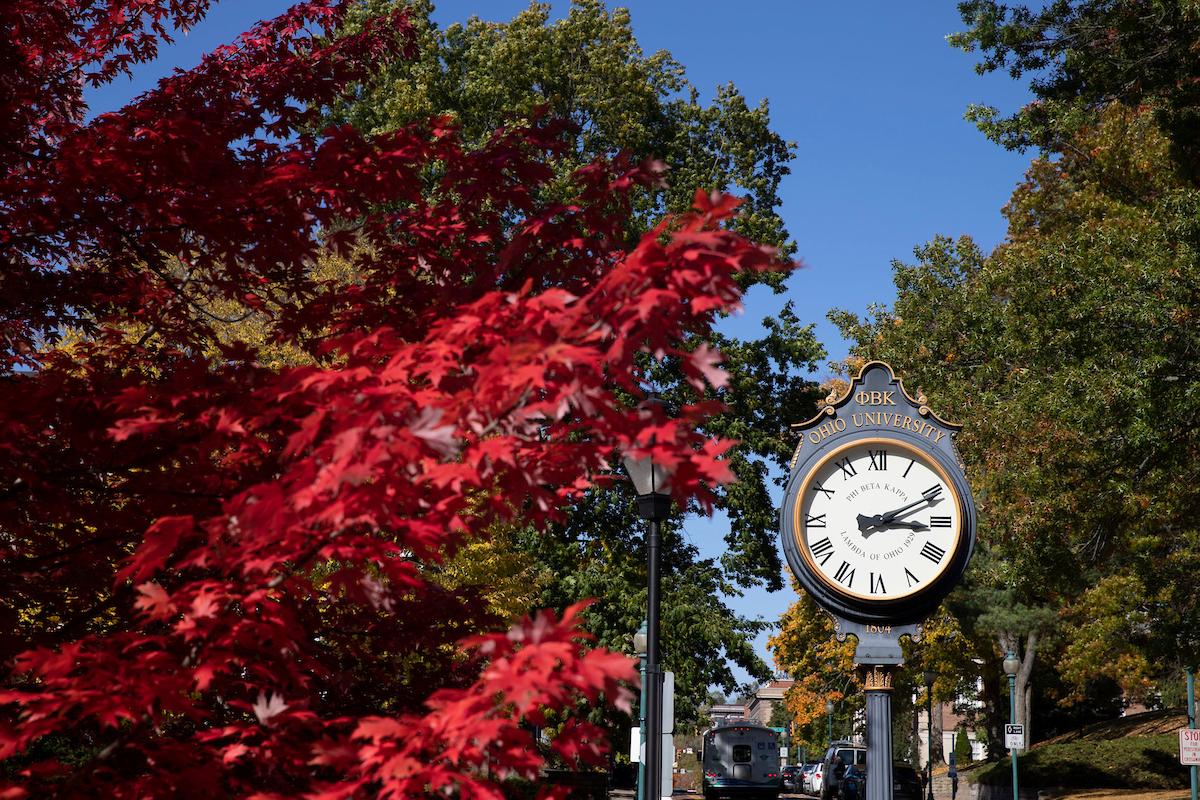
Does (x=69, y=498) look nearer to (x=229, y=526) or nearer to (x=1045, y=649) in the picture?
(x=229, y=526)

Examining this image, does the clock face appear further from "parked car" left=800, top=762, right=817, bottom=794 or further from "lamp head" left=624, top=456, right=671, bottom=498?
"parked car" left=800, top=762, right=817, bottom=794

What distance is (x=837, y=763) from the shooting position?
32.8m

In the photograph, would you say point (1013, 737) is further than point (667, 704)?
Yes

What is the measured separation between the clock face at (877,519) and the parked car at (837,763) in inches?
880

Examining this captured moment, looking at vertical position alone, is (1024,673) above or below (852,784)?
above

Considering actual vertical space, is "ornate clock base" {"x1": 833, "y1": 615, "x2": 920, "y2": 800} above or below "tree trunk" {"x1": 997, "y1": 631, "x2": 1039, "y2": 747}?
below

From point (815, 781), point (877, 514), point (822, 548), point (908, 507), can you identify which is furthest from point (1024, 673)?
point (822, 548)


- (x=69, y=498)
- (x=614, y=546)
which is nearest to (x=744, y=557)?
(x=614, y=546)

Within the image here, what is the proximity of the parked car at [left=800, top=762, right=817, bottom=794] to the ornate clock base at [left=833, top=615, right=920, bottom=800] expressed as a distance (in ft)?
124

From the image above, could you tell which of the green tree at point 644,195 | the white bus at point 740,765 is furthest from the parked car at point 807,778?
the green tree at point 644,195

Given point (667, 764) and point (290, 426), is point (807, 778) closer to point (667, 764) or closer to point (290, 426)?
point (667, 764)

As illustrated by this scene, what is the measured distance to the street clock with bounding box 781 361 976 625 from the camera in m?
9.43

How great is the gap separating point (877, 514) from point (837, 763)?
25.3 meters

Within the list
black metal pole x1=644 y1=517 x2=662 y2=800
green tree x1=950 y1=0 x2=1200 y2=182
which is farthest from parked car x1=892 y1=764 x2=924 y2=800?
→ black metal pole x1=644 y1=517 x2=662 y2=800
